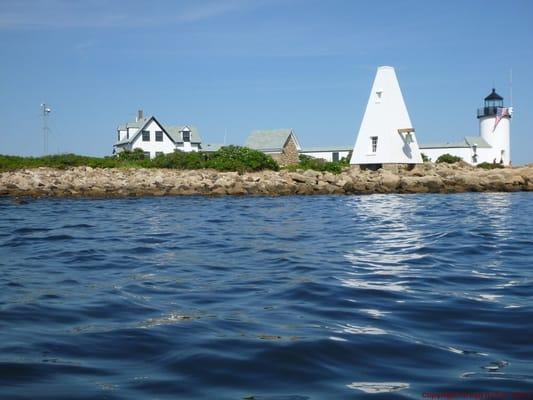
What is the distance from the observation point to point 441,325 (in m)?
4.66

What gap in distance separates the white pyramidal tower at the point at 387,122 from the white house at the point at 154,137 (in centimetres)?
1830

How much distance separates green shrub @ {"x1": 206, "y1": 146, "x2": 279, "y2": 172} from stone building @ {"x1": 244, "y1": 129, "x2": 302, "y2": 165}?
11245 millimetres

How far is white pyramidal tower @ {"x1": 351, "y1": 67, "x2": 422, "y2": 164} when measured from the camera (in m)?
39.0

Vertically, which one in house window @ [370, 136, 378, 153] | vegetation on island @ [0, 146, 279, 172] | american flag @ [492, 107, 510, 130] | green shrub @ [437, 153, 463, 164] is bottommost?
vegetation on island @ [0, 146, 279, 172]

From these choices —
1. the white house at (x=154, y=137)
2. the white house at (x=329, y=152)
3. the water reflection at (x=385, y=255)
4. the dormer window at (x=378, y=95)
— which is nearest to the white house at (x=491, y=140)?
the white house at (x=329, y=152)

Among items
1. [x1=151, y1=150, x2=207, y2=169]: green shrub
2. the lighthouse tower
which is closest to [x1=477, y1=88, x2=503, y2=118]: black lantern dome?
the lighthouse tower

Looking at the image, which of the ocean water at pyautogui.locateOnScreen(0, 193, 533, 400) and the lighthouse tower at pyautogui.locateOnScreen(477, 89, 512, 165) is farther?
the lighthouse tower at pyautogui.locateOnScreen(477, 89, 512, 165)

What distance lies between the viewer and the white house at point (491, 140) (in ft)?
183

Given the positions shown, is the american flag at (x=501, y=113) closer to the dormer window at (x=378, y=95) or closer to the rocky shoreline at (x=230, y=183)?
the rocky shoreline at (x=230, y=183)

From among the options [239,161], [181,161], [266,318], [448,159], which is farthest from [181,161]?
[266,318]

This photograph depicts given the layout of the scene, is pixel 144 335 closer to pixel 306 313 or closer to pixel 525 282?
pixel 306 313

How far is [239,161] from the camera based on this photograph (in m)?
38.8

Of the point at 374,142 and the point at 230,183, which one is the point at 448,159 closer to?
the point at 374,142

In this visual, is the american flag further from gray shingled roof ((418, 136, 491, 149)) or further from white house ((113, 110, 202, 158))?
white house ((113, 110, 202, 158))
